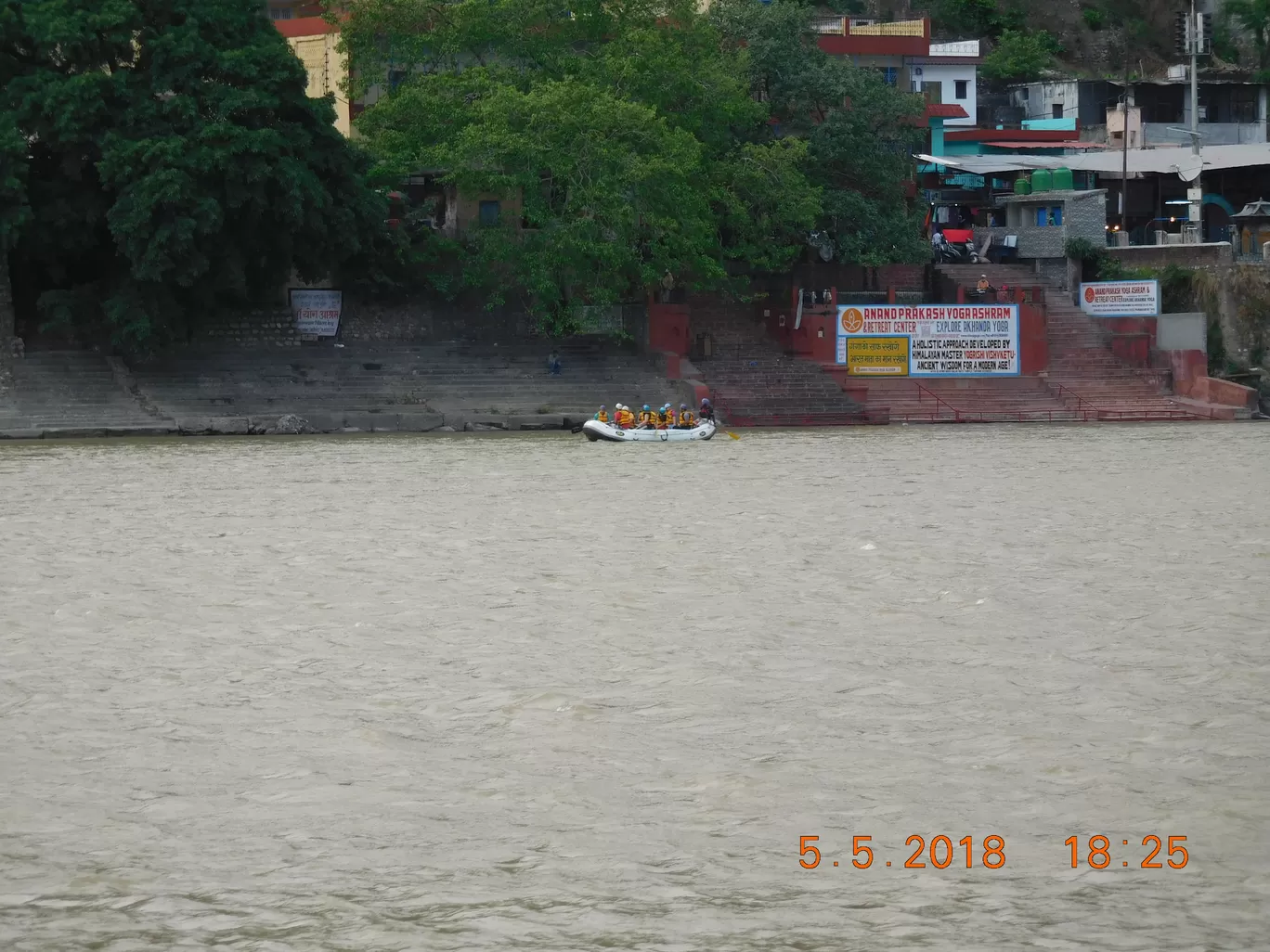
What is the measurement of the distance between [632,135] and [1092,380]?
13.1 metres

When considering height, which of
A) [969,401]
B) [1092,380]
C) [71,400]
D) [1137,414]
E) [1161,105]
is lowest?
[1137,414]

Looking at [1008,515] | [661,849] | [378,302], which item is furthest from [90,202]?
[661,849]

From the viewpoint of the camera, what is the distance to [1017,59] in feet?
226

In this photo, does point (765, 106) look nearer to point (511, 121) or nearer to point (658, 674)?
point (511, 121)

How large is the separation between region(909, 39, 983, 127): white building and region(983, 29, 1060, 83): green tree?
2.74m

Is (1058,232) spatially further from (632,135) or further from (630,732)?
(630,732)

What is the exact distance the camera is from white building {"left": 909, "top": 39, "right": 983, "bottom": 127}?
210ft

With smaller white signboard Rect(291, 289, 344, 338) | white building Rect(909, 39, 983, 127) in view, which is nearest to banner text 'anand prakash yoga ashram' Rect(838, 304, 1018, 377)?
smaller white signboard Rect(291, 289, 344, 338)

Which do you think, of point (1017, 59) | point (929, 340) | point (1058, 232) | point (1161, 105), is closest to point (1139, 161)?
point (1058, 232)

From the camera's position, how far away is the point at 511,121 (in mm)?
42281

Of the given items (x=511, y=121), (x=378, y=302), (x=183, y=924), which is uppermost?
(x=511, y=121)

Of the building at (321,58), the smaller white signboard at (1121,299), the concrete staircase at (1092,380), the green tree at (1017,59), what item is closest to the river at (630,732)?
the concrete staircase at (1092,380)

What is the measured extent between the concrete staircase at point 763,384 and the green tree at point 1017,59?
26944 mm

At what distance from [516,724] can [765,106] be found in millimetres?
37952
